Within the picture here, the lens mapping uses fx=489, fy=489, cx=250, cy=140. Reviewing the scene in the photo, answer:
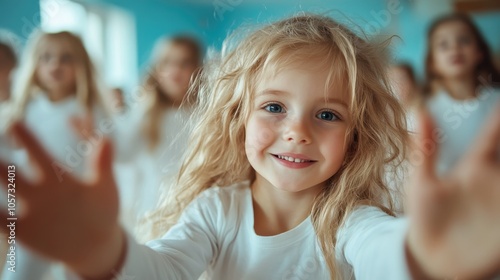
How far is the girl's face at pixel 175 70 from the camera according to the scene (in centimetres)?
95

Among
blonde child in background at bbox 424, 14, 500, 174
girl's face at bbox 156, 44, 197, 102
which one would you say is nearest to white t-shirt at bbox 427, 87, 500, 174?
blonde child in background at bbox 424, 14, 500, 174

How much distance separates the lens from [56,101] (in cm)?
52

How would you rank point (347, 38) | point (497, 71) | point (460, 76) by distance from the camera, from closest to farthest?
point (347, 38), point (460, 76), point (497, 71)

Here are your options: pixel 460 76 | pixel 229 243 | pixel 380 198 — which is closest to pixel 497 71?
pixel 460 76

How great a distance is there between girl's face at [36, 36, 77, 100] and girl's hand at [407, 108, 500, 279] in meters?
0.38

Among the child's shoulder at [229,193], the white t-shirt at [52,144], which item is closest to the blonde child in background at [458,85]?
the child's shoulder at [229,193]

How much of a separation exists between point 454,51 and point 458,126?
0.60 m

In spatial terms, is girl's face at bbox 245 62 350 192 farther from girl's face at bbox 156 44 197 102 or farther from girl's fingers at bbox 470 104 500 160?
girl's face at bbox 156 44 197 102

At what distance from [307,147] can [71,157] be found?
226mm

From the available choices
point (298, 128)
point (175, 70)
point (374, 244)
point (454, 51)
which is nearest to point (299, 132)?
point (298, 128)

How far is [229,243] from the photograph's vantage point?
0.53 meters

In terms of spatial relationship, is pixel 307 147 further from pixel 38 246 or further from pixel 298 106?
pixel 38 246

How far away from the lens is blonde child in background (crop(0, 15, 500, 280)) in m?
0.39

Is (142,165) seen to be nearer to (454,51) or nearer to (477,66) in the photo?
(477,66)
